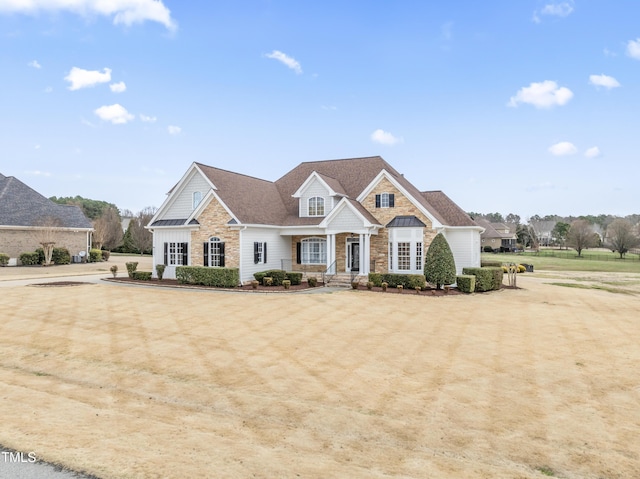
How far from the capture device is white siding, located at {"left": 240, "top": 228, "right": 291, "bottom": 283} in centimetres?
2548

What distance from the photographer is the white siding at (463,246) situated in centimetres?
2814

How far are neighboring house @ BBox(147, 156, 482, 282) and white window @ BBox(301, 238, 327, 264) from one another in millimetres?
72

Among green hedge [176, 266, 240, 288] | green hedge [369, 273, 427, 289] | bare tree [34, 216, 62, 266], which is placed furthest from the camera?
bare tree [34, 216, 62, 266]

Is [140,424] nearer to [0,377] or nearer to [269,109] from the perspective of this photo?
[0,377]

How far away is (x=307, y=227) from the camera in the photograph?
28.1 m

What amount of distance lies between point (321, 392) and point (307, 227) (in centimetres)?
1999

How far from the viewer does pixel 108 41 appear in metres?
23.5

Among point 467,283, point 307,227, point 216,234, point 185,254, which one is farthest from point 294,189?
point 467,283

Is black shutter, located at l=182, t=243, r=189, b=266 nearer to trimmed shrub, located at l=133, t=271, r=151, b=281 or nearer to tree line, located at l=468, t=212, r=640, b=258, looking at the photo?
trimmed shrub, located at l=133, t=271, r=151, b=281

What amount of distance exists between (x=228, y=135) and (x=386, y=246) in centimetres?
1611

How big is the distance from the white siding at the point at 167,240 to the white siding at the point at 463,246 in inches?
720

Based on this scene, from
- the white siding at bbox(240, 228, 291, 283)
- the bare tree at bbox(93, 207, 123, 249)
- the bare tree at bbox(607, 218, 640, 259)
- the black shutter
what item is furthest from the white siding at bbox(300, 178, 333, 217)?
the bare tree at bbox(607, 218, 640, 259)

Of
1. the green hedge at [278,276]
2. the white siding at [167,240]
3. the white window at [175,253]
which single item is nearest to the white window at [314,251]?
the green hedge at [278,276]

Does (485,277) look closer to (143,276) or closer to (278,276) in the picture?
(278,276)
